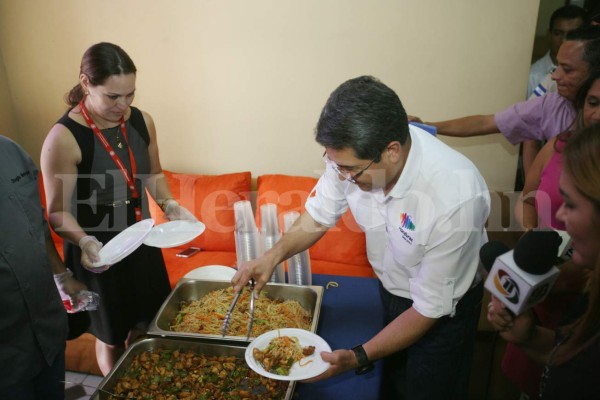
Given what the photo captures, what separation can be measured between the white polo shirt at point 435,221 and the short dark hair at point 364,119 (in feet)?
0.58

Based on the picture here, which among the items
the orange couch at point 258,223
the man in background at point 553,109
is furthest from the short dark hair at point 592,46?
the orange couch at point 258,223

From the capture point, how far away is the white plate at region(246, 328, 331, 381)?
1.25m

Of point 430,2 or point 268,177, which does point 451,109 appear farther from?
point 268,177

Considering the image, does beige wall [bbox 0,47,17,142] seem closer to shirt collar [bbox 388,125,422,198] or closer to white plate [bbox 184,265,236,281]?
white plate [bbox 184,265,236,281]

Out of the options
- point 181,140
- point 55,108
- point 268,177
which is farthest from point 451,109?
point 55,108

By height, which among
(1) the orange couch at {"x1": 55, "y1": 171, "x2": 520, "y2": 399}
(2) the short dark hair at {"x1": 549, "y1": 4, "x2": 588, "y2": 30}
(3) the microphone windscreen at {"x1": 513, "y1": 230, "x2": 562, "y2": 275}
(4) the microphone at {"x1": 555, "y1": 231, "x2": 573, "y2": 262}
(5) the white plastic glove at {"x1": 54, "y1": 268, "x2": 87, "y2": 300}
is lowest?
(1) the orange couch at {"x1": 55, "y1": 171, "x2": 520, "y2": 399}

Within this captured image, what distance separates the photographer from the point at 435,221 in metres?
1.26

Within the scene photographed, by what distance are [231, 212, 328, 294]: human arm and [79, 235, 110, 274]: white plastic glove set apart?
1.97 ft

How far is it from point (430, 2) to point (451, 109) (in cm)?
72

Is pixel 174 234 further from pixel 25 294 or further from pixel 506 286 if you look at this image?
pixel 506 286

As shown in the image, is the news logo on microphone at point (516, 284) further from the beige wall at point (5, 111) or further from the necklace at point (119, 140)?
the beige wall at point (5, 111)

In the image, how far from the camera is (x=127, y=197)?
1.98 meters

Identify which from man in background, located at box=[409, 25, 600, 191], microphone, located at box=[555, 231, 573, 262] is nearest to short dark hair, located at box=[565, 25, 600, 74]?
man in background, located at box=[409, 25, 600, 191]

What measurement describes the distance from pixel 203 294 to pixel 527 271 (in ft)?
4.59
